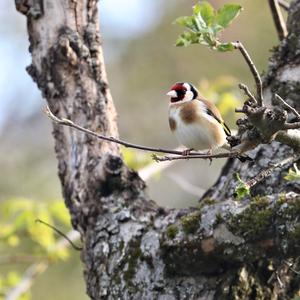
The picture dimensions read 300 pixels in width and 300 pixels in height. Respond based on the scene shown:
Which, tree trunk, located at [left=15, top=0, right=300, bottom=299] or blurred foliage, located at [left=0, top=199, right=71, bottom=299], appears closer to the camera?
tree trunk, located at [left=15, top=0, right=300, bottom=299]

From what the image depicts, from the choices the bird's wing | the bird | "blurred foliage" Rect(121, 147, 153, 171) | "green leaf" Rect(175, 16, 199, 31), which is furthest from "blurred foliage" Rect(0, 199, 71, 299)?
"green leaf" Rect(175, 16, 199, 31)

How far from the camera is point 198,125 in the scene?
3146 mm

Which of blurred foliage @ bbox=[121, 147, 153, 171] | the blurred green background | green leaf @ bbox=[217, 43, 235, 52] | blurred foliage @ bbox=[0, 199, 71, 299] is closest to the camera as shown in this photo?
green leaf @ bbox=[217, 43, 235, 52]

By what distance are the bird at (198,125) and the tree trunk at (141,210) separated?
159mm

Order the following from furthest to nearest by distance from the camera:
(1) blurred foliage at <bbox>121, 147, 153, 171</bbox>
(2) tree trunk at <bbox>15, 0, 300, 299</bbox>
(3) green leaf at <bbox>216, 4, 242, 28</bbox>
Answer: (1) blurred foliage at <bbox>121, 147, 153, 171</bbox> < (2) tree trunk at <bbox>15, 0, 300, 299</bbox> < (3) green leaf at <bbox>216, 4, 242, 28</bbox>

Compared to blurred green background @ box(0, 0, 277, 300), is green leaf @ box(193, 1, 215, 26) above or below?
below

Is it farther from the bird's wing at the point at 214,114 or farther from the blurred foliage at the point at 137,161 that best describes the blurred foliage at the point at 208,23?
the blurred foliage at the point at 137,161

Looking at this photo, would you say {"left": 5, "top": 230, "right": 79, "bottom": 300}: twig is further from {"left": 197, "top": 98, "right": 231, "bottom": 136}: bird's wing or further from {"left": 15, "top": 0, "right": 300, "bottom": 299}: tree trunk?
{"left": 197, "top": 98, "right": 231, "bottom": 136}: bird's wing

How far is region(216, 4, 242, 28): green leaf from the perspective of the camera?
2271mm

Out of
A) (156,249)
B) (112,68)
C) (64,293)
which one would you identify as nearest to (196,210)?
(156,249)

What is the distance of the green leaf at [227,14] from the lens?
227 centimetres

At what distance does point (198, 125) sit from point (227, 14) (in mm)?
923


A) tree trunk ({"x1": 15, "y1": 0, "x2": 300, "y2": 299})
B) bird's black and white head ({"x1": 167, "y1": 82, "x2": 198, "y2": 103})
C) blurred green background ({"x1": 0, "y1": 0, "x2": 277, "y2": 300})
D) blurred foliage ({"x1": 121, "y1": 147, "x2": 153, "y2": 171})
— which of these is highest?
blurred green background ({"x1": 0, "y1": 0, "x2": 277, "y2": 300})

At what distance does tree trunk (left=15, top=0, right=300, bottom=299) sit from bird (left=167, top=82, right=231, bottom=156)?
16 cm
